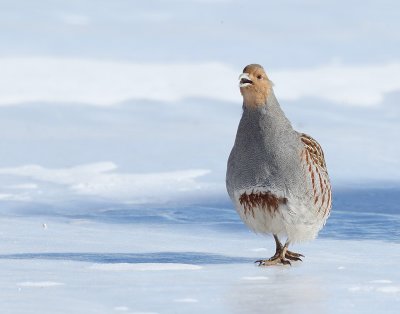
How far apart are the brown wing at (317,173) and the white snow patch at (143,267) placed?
828mm

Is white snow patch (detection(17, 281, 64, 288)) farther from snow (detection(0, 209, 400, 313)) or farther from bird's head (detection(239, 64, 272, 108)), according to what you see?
bird's head (detection(239, 64, 272, 108))

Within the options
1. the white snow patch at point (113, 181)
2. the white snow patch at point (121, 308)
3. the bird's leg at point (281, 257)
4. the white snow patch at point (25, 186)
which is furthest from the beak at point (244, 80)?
the white snow patch at point (25, 186)

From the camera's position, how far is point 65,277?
6.32m

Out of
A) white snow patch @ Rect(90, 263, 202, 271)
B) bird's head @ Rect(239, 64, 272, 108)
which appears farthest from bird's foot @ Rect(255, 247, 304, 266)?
bird's head @ Rect(239, 64, 272, 108)

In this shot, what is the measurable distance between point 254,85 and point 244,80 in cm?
6

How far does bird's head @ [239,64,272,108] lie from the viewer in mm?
6750

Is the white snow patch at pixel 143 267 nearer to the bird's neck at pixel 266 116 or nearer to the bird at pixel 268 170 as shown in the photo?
the bird at pixel 268 170

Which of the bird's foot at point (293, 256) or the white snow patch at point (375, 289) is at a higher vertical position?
the bird's foot at point (293, 256)

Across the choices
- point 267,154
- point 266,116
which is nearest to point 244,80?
point 266,116

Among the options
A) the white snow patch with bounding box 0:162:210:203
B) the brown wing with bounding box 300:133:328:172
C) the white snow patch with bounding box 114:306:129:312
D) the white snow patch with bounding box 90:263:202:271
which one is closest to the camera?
Answer: the white snow patch with bounding box 114:306:129:312

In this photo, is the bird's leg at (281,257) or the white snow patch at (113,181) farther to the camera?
the white snow patch at (113,181)

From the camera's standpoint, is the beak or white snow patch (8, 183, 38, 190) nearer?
the beak

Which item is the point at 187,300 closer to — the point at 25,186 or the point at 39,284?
the point at 39,284

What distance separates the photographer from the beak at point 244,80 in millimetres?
6715
